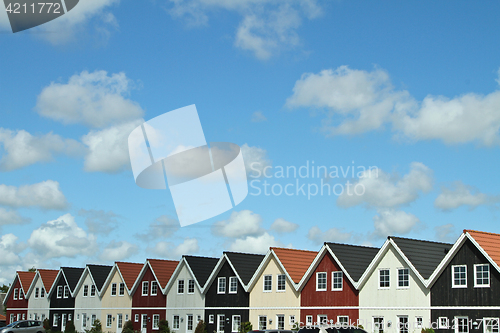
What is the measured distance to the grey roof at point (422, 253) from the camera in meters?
41.4

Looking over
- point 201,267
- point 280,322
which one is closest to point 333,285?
point 280,322

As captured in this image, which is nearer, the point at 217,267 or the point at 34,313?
the point at 217,267

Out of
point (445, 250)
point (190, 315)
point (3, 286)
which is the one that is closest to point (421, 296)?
point (445, 250)

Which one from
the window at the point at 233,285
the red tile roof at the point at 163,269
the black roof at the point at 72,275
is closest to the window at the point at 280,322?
the window at the point at 233,285

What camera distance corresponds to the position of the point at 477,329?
36.9m

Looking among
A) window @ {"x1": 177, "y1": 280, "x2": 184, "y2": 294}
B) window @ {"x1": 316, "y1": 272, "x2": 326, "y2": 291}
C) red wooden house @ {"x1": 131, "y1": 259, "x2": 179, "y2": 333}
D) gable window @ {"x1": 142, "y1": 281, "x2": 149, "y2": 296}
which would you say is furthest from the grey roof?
gable window @ {"x1": 142, "y1": 281, "x2": 149, "y2": 296}

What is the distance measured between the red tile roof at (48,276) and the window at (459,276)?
55030 millimetres

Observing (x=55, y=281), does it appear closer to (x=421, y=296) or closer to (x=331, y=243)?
(x=331, y=243)

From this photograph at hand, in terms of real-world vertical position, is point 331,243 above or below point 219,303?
above

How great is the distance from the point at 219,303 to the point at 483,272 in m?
25.0

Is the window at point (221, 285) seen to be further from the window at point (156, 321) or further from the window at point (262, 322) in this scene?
the window at point (156, 321)

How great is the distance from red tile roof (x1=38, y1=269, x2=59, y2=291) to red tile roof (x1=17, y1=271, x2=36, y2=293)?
3966mm

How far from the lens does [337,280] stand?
152 feet

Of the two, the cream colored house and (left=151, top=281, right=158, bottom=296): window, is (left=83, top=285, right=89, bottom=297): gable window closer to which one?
(left=151, top=281, right=158, bottom=296): window
